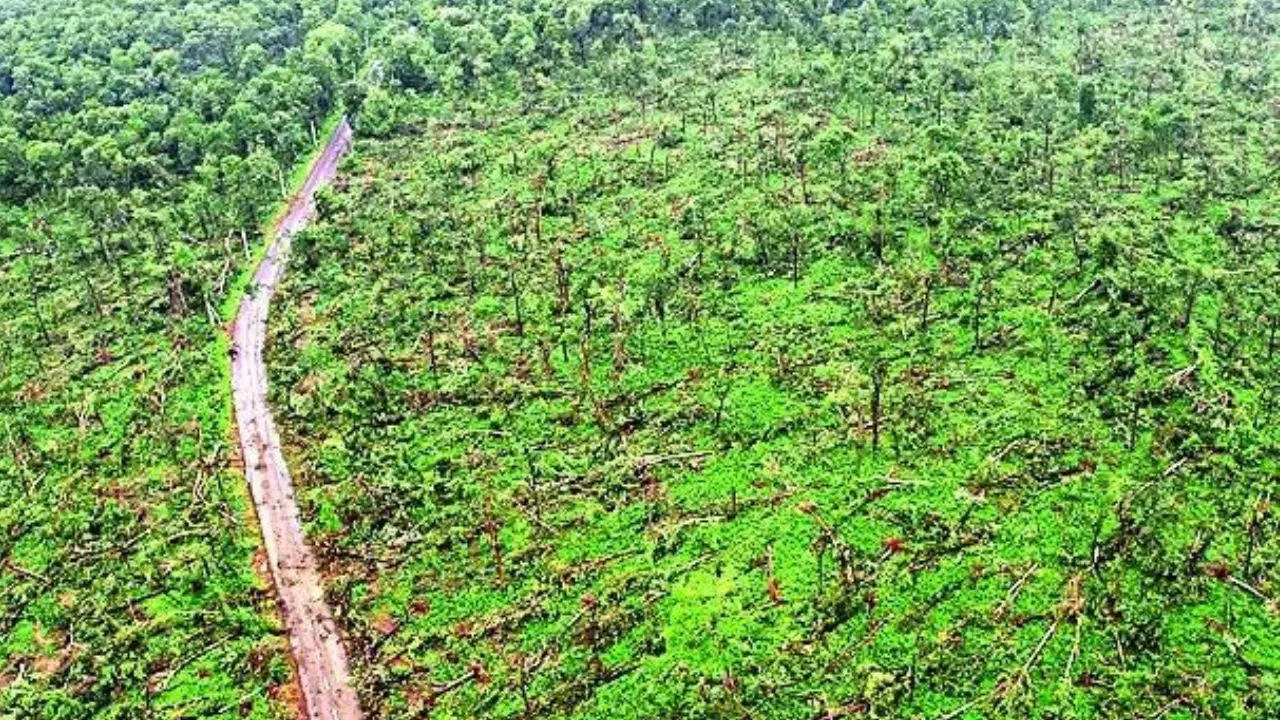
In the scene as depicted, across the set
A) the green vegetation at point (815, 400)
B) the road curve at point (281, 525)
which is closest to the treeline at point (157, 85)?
the green vegetation at point (815, 400)

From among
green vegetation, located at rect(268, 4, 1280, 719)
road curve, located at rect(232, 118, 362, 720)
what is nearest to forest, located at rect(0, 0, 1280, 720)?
green vegetation, located at rect(268, 4, 1280, 719)

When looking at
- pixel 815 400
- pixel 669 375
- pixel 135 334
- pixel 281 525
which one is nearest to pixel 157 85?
pixel 135 334

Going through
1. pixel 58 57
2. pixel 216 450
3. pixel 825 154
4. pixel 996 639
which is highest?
pixel 58 57

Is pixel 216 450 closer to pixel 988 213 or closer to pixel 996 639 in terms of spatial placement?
pixel 996 639

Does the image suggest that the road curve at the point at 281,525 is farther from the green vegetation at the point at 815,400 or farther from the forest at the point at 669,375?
the green vegetation at the point at 815,400

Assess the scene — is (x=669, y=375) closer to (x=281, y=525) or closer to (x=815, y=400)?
(x=815, y=400)

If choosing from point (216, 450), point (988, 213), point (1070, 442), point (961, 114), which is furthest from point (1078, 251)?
point (216, 450)

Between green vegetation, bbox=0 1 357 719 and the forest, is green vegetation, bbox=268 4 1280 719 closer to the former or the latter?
the forest
